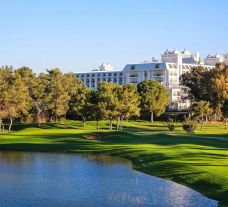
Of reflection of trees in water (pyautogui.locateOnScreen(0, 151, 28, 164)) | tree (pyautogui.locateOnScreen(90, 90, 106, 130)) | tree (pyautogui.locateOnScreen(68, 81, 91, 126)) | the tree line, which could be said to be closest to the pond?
reflection of trees in water (pyautogui.locateOnScreen(0, 151, 28, 164))

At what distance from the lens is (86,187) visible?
36.5 meters

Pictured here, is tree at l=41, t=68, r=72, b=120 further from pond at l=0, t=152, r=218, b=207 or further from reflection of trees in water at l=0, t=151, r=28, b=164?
pond at l=0, t=152, r=218, b=207

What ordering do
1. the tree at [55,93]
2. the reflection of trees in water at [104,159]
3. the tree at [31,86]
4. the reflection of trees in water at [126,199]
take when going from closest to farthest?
1. the reflection of trees in water at [126,199]
2. the reflection of trees in water at [104,159]
3. the tree at [31,86]
4. the tree at [55,93]

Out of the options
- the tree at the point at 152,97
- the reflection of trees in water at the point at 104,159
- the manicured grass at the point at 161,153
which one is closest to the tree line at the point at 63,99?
the tree at the point at 152,97

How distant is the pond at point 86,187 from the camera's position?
31631 millimetres

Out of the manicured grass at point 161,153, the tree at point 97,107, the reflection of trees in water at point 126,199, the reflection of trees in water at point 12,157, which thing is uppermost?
the tree at point 97,107

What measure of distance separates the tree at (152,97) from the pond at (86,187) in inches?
3503

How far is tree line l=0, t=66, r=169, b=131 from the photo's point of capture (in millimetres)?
92812

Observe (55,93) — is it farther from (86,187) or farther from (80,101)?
(86,187)

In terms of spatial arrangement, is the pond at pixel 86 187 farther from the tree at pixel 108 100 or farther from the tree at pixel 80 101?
the tree at pixel 80 101

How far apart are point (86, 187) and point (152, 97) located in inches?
4192

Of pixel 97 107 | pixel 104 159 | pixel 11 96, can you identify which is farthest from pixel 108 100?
pixel 104 159

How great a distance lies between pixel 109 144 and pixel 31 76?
1905 inches

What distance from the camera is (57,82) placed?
114 meters
